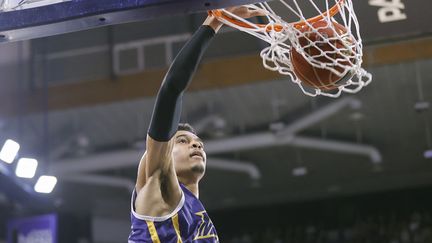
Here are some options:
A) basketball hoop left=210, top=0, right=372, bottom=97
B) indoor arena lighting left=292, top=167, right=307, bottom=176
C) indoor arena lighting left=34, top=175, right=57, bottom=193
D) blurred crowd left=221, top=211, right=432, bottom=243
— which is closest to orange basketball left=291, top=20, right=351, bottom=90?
basketball hoop left=210, top=0, right=372, bottom=97

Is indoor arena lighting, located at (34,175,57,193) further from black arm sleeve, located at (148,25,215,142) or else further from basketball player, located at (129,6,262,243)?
black arm sleeve, located at (148,25,215,142)

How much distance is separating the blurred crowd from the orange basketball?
11.3 metres

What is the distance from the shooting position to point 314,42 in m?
2.74

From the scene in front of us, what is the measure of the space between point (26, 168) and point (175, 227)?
17.3 feet

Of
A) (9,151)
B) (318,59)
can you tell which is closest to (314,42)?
(318,59)

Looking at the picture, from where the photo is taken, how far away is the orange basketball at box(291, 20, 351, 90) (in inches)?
108

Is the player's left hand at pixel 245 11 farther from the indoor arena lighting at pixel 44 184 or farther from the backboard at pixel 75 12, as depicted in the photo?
the indoor arena lighting at pixel 44 184

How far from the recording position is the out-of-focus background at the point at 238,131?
25.1ft

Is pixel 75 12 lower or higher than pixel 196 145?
higher

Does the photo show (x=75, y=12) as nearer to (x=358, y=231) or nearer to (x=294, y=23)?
(x=294, y=23)

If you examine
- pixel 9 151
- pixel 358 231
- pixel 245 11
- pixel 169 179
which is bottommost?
pixel 358 231

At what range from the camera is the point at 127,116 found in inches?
400

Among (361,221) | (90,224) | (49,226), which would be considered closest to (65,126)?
(49,226)

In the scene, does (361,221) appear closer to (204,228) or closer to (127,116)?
(127,116)
